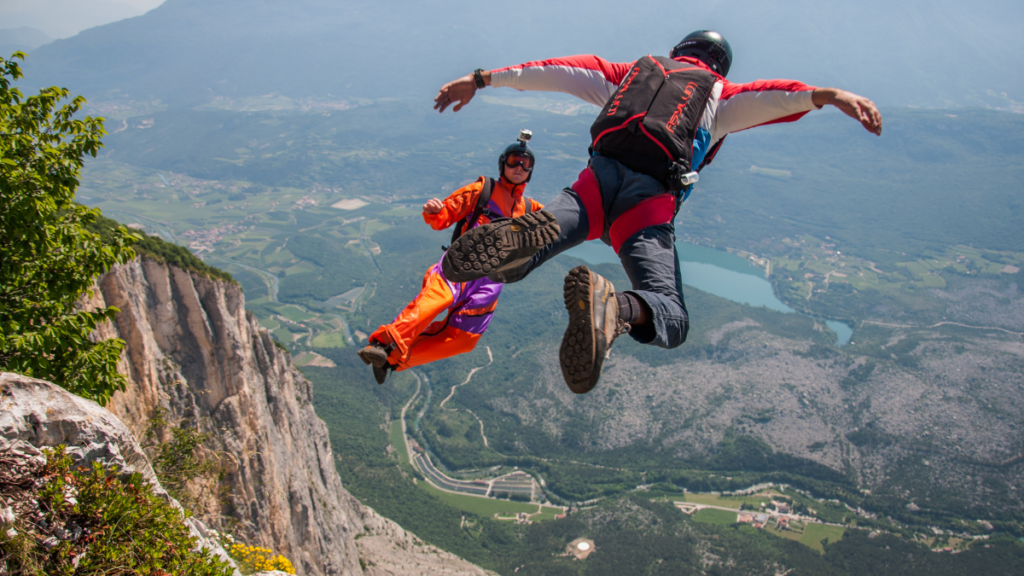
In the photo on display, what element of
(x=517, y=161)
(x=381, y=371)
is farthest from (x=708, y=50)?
(x=381, y=371)

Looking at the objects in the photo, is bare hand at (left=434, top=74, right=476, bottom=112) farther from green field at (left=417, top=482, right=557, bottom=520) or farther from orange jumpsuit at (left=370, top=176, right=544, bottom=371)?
green field at (left=417, top=482, right=557, bottom=520)

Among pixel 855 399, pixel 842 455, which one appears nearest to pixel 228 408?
pixel 842 455

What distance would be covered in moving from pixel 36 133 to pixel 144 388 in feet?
50.8

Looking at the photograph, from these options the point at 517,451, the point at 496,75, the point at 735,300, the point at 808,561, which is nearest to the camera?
the point at 496,75

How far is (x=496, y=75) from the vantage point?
664cm

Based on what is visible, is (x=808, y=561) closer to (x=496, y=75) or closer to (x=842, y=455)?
(x=842, y=455)

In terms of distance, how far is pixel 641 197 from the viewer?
17.4ft

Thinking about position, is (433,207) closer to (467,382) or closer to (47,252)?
(47,252)

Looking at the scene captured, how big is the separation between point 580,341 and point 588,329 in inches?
5.2

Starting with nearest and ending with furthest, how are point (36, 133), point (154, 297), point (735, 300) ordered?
point (36, 133), point (154, 297), point (735, 300)

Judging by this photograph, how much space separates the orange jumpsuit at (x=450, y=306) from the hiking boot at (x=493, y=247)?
9.27 ft

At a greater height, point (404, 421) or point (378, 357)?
point (378, 357)

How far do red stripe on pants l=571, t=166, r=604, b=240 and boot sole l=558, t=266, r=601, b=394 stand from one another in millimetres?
1127

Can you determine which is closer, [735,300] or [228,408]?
[228,408]
